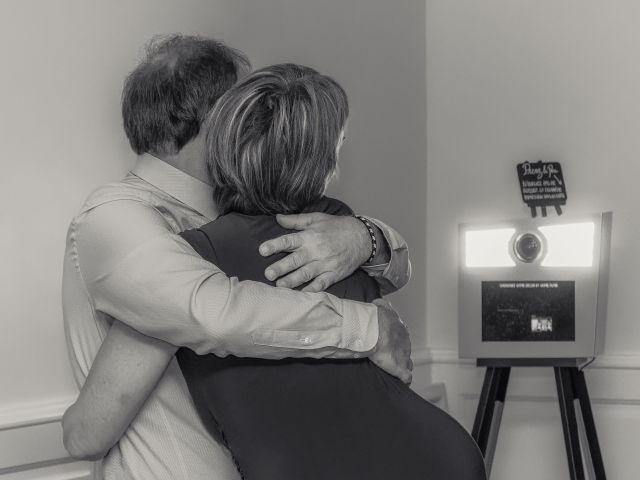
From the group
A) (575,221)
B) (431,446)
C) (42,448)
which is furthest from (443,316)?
(431,446)

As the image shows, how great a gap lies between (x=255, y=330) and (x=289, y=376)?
9 centimetres

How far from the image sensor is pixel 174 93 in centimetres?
158

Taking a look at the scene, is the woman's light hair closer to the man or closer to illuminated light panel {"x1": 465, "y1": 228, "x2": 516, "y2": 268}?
the man

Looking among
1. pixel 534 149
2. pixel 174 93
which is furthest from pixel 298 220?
pixel 534 149

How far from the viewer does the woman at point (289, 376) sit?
46.6 inches

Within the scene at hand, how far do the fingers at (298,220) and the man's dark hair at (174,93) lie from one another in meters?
0.35

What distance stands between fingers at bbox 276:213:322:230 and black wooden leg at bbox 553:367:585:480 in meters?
1.75

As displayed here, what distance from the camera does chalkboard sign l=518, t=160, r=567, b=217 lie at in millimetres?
3168

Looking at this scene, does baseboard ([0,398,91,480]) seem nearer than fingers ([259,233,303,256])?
No

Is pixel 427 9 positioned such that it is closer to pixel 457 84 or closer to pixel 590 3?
pixel 457 84

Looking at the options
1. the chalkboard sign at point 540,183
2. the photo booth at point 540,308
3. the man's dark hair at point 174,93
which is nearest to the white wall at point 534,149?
the chalkboard sign at point 540,183

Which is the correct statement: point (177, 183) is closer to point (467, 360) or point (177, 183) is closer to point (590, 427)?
point (590, 427)

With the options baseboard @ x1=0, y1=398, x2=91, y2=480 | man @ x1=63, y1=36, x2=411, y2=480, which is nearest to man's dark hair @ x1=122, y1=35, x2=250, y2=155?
man @ x1=63, y1=36, x2=411, y2=480

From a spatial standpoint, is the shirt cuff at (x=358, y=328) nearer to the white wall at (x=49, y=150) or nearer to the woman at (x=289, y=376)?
the woman at (x=289, y=376)
